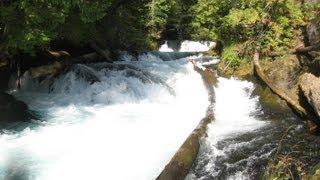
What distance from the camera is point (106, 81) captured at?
16.3m

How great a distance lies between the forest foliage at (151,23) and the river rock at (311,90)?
13.7ft

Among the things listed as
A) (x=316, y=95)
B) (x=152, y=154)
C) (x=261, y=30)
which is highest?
(x=261, y=30)

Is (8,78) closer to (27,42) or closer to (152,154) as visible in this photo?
(27,42)

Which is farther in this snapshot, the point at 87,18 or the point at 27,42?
the point at 87,18

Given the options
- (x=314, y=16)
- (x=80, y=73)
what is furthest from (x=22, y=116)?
(x=314, y=16)

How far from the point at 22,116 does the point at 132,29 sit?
31.4 ft

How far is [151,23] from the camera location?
77.3 feet

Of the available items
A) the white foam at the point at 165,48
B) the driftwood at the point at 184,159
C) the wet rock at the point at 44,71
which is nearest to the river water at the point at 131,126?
the driftwood at the point at 184,159

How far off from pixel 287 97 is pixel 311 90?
198cm

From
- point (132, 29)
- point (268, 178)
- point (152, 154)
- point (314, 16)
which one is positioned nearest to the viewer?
point (268, 178)

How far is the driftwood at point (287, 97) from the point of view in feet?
38.9

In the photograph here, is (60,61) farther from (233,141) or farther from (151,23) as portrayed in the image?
(233,141)

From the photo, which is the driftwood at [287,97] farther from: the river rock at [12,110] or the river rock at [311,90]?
the river rock at [12,110]

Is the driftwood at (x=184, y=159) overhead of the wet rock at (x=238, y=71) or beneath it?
beneath
